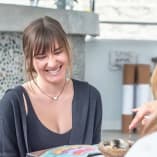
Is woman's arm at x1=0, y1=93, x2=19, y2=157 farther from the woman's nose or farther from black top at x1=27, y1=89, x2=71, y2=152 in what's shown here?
the woman's nose

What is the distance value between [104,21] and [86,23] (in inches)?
35.3

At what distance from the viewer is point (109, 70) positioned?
356cm

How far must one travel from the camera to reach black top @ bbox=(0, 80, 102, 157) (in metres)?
1.28

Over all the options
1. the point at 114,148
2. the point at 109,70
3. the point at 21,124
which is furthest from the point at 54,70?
the point at 109,70

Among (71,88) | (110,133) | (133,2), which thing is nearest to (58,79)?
(71,88)

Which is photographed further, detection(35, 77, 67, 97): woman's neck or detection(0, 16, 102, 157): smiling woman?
detection(35, 77, 67, 97): woman's neck

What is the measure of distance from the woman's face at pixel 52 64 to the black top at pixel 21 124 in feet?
0.31

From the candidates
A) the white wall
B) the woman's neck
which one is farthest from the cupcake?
the white wall

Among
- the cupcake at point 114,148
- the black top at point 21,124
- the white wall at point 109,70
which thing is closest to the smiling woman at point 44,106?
the black top at point 21,124

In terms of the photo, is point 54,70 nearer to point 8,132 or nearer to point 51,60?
point 51,60

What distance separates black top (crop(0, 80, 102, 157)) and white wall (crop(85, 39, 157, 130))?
2.11 metres

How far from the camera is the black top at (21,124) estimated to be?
1.28 metres

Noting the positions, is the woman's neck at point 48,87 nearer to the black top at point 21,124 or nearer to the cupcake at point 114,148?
the black top at point 21,124

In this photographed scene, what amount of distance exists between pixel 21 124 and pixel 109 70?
2.34m
